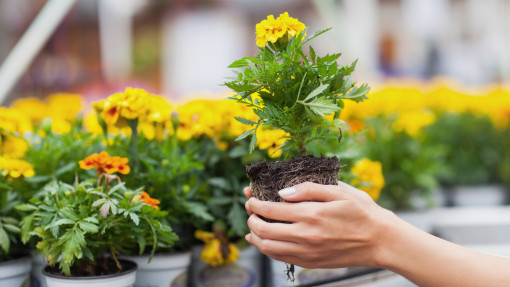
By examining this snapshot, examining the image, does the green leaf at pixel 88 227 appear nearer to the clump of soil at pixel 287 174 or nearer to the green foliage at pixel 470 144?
the clump of soil at pixel 287 174

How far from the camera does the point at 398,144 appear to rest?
1.87m

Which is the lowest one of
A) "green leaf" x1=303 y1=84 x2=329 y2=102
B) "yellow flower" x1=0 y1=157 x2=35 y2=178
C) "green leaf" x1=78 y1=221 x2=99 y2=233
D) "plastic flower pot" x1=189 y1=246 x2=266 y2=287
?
"plastic flower pot" x1=189 y1=246 x2=266 y2=287

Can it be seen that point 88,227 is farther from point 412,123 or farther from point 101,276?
point 412,123

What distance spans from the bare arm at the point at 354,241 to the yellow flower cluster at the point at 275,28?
251 mm

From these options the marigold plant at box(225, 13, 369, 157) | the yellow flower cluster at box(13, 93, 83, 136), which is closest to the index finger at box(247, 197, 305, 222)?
the marigold plant at box(225, 13, 369, 157)

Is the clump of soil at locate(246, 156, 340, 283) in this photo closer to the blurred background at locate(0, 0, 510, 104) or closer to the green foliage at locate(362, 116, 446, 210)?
the green foliage at locate(362, 116, 446, 210)

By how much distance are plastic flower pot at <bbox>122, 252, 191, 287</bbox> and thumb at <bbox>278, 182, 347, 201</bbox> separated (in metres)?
0.44

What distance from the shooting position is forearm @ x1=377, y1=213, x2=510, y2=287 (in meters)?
0.82

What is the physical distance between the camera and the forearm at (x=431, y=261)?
0.82 metres

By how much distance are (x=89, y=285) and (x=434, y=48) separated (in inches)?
239

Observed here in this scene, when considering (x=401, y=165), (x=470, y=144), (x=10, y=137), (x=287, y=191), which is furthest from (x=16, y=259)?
(x=470, y=144)

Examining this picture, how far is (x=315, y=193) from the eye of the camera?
80 cm

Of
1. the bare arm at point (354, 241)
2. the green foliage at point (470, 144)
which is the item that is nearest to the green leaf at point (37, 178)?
the bare arm at point (354, 241)

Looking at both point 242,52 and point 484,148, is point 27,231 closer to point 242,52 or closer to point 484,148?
point 484,148
